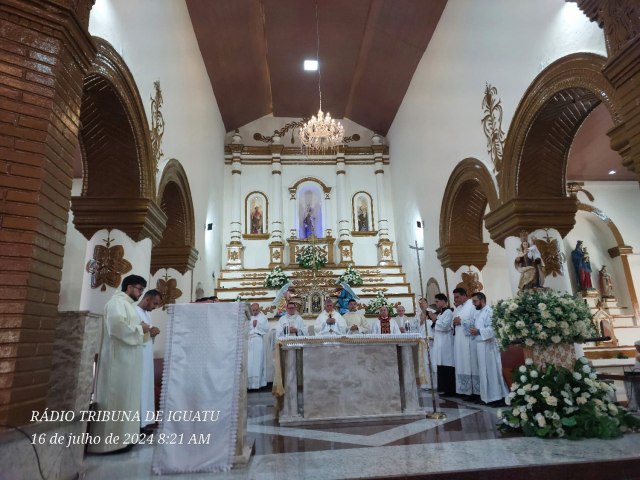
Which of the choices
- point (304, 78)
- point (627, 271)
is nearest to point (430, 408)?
point (627, 271)

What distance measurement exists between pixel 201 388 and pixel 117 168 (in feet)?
13.1

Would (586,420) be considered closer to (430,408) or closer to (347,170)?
(430,408)

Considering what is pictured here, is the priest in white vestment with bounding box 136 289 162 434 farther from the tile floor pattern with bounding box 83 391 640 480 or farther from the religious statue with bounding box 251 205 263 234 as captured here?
the religious statue with bounding box 251 205 263 234

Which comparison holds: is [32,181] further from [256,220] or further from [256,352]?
[256,220]

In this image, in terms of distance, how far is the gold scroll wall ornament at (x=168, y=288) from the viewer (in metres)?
8.65

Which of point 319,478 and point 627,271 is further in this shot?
point 627,271

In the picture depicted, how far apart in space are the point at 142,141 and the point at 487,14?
5.87m

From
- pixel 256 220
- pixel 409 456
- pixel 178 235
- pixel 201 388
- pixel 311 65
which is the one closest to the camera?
pixel 201 388

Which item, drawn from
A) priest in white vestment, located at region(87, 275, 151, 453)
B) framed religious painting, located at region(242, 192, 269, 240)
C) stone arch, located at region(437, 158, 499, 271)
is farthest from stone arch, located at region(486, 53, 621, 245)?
framed religious painting, located at region(242, 192, 269, 240)

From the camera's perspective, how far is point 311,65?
12438mm

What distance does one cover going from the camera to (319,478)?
2822 millimetres

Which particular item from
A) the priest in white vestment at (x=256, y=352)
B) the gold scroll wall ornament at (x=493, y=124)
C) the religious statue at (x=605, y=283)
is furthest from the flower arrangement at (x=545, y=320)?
the religious statue at (x=605, y=283)

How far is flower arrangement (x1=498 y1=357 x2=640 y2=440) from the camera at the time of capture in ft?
12.1

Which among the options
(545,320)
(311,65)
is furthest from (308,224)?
(545,320)
